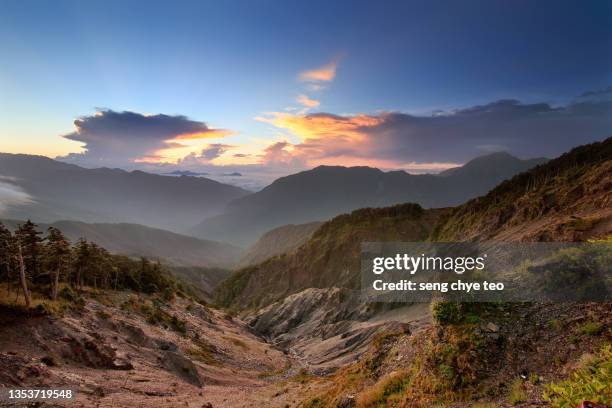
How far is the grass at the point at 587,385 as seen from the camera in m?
8.62

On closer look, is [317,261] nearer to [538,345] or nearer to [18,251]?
[18,251]

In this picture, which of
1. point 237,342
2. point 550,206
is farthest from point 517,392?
point 237,342

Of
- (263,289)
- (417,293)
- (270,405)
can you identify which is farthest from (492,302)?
(263,289)

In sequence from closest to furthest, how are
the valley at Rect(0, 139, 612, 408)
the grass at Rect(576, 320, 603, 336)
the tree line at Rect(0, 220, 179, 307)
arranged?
the grass at Rect(576, 320, 603, 336), the valley at Rect(0, 139, 612, 408), the tree line at Rect(0, 220, 179, 307)

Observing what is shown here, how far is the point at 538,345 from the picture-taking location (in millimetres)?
12070

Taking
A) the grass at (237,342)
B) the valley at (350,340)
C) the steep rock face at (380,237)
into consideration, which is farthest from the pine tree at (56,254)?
the steep rock face at (380,237)

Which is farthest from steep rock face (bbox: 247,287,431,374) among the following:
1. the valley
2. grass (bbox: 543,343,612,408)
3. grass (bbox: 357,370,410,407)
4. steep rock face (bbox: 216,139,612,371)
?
grass (bbox: 543,343,612,408)

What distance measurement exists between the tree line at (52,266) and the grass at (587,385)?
1408 inches

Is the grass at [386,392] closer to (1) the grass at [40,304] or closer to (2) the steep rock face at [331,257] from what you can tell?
(1) the grass at [40,304]

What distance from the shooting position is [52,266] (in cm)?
4241

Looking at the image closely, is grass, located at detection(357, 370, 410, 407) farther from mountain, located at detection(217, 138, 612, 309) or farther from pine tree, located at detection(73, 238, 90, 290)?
pine tree, located at detection(73, 238, 90, 290)

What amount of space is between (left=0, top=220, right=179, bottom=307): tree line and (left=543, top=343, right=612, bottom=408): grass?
35770mm

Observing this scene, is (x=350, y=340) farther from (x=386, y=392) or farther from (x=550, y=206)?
(x=386, y=392)

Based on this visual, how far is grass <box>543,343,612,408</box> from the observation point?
8625 millimetres
